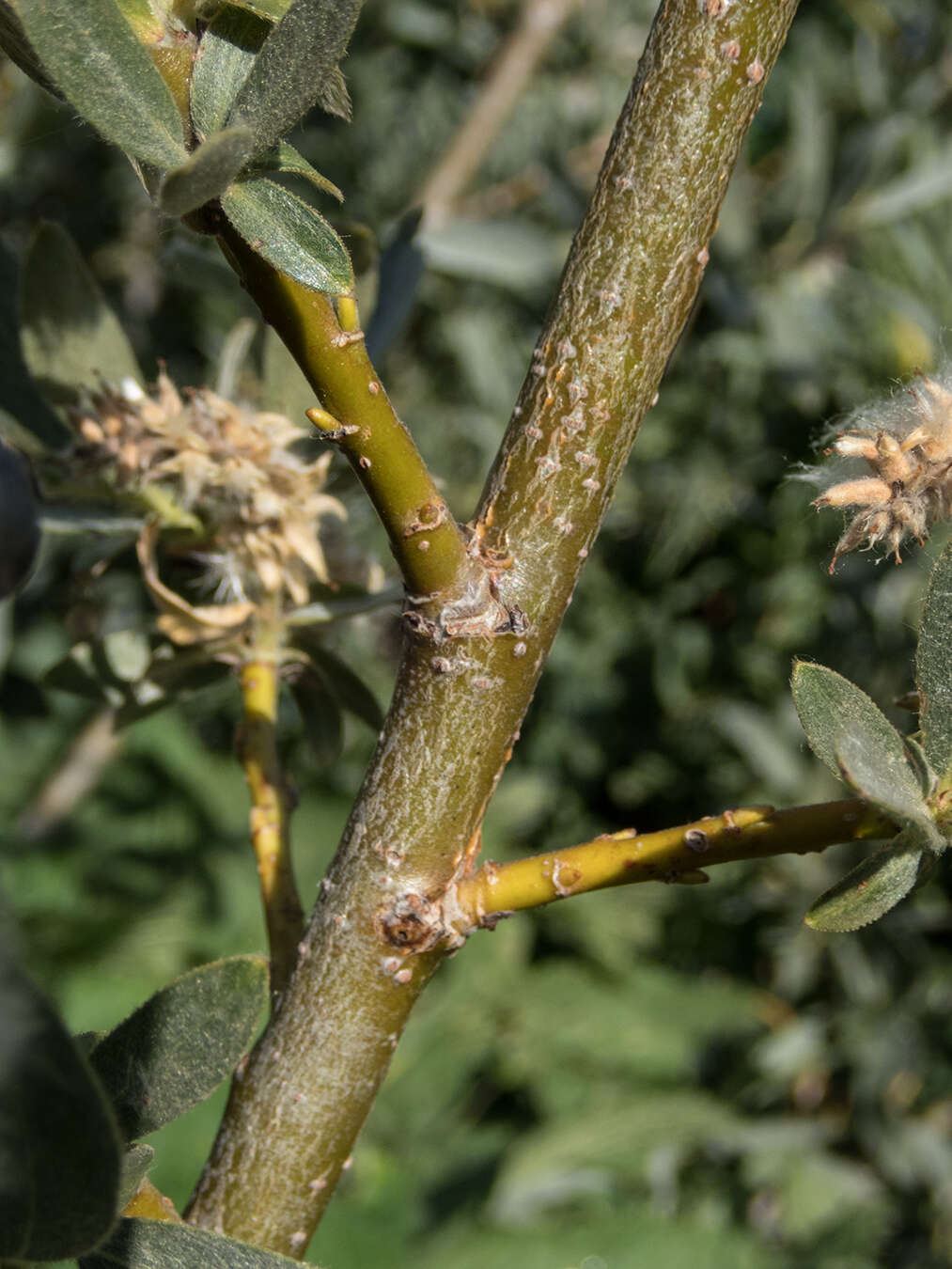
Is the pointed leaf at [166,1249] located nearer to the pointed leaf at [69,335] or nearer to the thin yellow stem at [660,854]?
the thin yellow stem at [660,854]

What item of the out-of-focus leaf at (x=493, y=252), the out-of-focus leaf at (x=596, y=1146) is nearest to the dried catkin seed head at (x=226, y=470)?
the out-of-focus leaf at (x=493, y=252)

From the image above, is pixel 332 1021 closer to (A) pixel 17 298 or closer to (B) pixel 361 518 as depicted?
(A) pixel 17 298

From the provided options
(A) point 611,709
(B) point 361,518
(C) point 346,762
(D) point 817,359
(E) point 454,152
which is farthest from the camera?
(C) point 346,762

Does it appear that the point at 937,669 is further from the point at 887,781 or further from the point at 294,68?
the point at 294,68

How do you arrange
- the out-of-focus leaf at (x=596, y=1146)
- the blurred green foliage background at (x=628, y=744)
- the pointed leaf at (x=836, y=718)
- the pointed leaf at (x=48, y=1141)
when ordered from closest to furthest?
the pointed leaf at (x=48, y=1141) < the pointed leaf at (x=836, y=718) < the blurred green foliage background at (x=628, y=744) < the out-of-focus leaf at (x=596, y=1146)

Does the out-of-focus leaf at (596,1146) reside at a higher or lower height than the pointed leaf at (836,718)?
lower

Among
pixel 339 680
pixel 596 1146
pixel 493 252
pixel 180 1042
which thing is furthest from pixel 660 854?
pixel 596 1146

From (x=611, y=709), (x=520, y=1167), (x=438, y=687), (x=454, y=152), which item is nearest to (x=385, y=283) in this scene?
(x=438, y=687)
